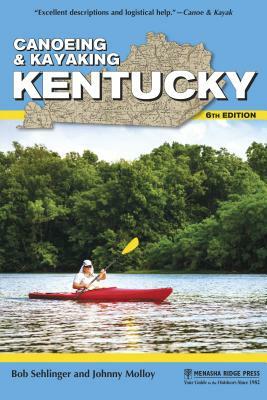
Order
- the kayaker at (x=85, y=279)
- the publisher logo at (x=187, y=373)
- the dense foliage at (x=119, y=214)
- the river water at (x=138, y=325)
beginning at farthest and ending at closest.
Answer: the dense foliage at (x=119, y=214), the kayaker at (x=85, y=279), the river water at (x=138, y=325), the publisher logo at (x=187, y=373)

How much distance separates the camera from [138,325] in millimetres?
13305

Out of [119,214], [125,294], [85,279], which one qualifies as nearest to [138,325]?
[125,294]

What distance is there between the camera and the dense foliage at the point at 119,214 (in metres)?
35.6

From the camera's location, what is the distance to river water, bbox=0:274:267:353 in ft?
35.8

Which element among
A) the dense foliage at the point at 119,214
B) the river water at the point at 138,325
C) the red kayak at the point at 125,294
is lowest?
the river water at the point at 138,325

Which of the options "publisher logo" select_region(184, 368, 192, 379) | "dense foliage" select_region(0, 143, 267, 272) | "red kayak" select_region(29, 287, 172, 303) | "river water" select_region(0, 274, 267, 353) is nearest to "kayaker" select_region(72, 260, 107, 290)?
"red kayak" select_region(29, 287, 172, 303)

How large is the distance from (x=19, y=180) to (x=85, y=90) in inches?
994

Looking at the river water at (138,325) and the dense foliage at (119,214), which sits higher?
the dense foliage at (119,214)

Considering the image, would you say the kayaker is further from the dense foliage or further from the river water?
the dense foliage

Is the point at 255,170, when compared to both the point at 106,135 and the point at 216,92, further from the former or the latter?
the point at 216,92

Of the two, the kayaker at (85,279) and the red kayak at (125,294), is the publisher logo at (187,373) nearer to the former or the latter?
the red kayak at (125,294)

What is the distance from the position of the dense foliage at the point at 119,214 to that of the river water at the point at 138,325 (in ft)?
51.2

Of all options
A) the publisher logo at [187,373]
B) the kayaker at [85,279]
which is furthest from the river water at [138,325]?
the publisher logo at [187,373]

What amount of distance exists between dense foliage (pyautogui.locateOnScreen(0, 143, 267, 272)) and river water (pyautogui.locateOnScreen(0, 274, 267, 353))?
51.2ft
